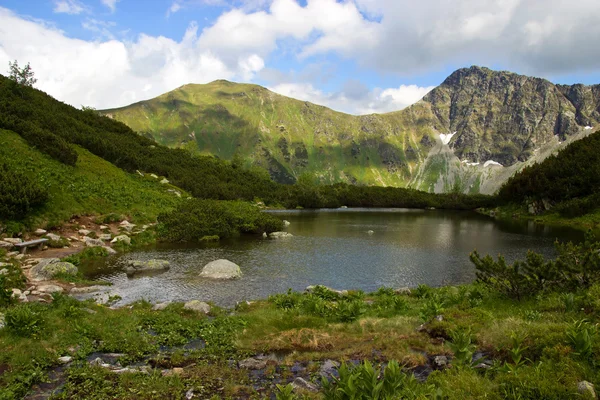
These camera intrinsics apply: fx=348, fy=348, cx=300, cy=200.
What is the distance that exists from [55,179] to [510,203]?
476 feet

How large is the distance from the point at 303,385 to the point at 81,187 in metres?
50.3

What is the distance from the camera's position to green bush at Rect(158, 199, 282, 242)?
2009 inches

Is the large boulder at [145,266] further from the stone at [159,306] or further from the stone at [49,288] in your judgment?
the stone at [159,306]

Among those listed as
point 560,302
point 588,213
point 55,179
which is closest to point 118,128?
point 55,179

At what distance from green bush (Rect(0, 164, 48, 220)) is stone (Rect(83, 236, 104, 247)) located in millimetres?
6430

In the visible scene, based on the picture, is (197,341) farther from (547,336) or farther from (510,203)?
(510,203)

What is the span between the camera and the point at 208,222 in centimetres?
5428

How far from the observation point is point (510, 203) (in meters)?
135

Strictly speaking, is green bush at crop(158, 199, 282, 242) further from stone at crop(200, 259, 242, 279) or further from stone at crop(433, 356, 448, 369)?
stone at crop(433, 356, 448, 369)

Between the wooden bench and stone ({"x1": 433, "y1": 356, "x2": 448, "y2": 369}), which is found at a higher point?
stone ({"x1": 433, "y1": 356, "x2": 448, "y2": 369})

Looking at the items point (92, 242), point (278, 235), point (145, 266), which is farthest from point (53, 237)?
point (278, 235)

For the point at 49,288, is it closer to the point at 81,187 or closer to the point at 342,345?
the point at 342,345

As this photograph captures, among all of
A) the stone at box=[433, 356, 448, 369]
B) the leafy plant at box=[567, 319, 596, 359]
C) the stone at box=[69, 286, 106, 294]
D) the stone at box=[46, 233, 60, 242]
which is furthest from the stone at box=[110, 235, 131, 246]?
the leafy plant at box=[567, 319, 596, 359]

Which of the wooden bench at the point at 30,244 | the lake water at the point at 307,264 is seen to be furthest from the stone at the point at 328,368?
the wooden bench at the point at 30,244
